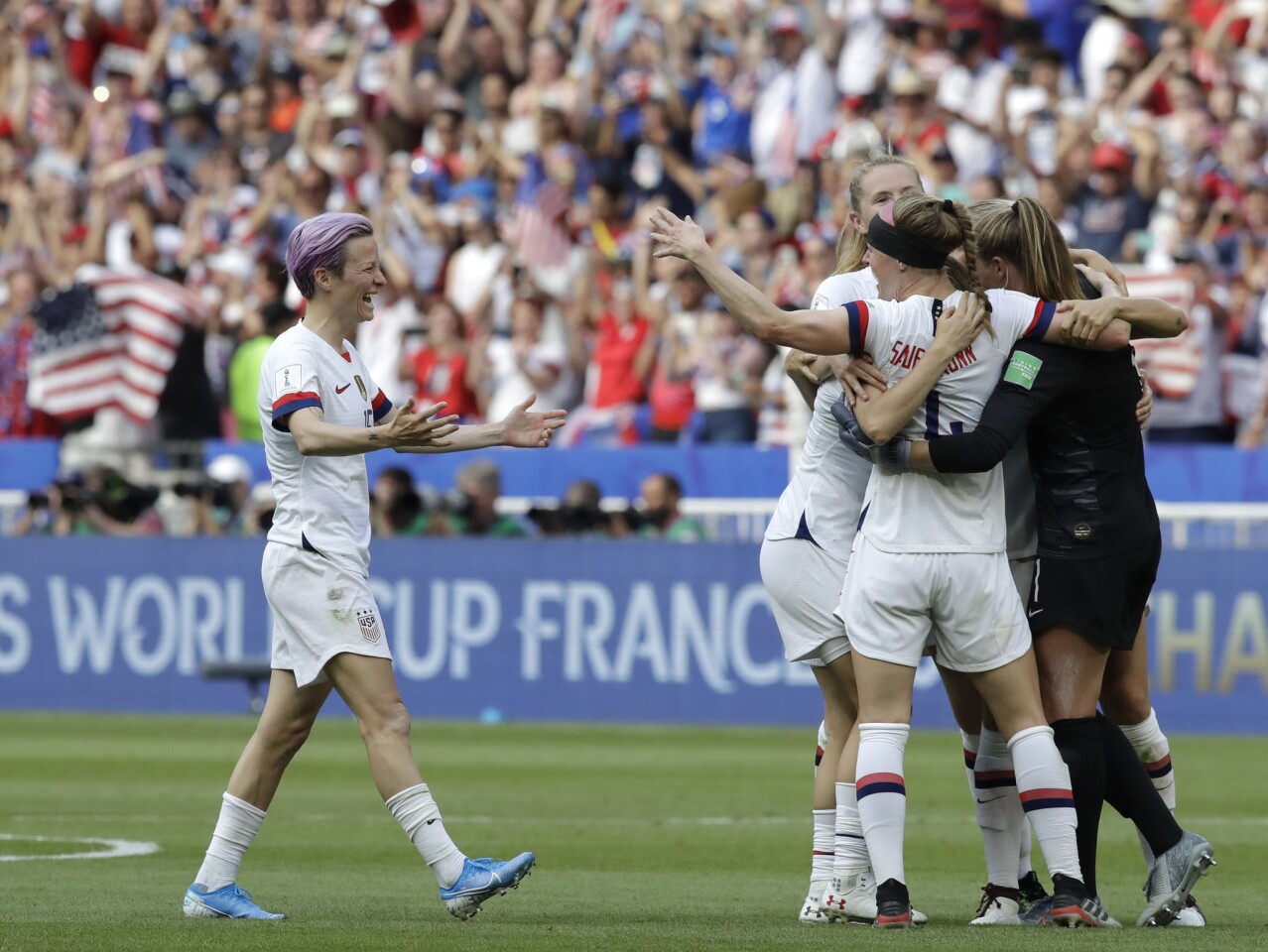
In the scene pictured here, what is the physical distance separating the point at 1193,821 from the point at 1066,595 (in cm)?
430

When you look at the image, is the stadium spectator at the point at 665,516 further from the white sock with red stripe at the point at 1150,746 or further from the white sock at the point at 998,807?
the white sock at the point at 998,807

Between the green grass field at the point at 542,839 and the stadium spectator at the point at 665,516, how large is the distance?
1.45 m

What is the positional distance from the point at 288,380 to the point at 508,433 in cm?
69

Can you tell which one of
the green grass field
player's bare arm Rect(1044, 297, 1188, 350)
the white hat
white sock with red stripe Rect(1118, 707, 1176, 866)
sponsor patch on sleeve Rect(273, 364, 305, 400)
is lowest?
the green grass field

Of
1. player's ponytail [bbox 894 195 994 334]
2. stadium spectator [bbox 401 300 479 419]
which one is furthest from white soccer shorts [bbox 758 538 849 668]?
stadium spectator [bbox 401 300 479 419]

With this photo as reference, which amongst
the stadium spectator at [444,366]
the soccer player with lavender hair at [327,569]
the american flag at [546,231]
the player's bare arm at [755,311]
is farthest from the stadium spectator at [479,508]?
the player's bare arm at [755,311]

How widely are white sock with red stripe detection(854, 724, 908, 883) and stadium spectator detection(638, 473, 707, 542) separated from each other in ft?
32.6

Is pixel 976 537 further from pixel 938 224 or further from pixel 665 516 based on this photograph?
pixel 665 516

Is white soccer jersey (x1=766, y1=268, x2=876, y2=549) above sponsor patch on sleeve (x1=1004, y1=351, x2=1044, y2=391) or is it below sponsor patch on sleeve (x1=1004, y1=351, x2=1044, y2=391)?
below

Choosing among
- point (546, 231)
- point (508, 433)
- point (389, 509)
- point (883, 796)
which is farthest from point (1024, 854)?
point (546, 231)

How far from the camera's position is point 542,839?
1001 cm

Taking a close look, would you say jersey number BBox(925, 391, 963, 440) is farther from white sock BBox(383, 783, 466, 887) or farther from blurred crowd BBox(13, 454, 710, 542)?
blurred crowd BBox(13, 454, 710, 542)

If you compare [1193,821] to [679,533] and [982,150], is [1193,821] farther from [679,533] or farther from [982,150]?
[982,150]

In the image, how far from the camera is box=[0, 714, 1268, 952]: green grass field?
6.52 metres
